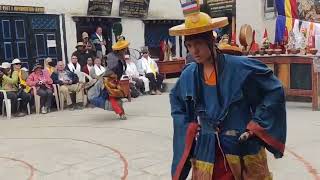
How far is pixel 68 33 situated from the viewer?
13961 mm

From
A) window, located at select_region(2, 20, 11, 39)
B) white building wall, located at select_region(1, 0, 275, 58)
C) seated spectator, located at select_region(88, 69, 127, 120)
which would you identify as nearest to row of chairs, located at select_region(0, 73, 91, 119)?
seated spectator, located at select_region(88, 69, 127, 120)

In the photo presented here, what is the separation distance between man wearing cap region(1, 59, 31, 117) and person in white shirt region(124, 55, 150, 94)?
10.4 feet

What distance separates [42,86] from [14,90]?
1.92ft

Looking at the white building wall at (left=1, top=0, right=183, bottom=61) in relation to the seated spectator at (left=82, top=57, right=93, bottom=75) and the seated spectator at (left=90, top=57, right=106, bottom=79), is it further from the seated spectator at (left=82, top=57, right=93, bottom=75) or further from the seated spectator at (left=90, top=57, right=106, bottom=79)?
A: the seated spectator at (left=90, top=57, right=106, bottom=79)

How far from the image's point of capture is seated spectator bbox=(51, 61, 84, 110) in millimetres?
10562

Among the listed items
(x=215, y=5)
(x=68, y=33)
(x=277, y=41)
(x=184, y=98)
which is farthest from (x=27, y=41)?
(x=184, y=98)

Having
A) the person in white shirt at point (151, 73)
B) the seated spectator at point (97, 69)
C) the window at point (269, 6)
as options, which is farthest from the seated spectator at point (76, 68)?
the window at point (269, 6)

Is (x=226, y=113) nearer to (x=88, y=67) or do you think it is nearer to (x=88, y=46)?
(x=88, y=67)

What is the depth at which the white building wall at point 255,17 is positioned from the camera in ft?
53.2

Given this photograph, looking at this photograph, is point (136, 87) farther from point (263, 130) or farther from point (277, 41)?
point (263, 130)

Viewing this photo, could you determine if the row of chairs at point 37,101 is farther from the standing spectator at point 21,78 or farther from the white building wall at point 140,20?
the white building wall at point 140,20

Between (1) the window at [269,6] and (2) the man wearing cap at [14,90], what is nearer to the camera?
(2) the man wearing cap at [14,90]

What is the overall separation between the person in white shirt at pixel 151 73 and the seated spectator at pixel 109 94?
13.8 feet

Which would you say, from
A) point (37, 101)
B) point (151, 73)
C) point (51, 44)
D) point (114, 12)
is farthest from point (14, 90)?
point (114, 12)
